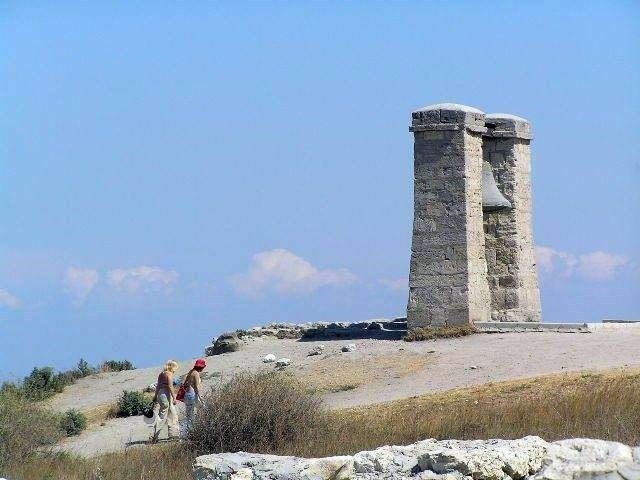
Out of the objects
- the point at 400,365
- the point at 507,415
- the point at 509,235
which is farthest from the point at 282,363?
the point at 507,415

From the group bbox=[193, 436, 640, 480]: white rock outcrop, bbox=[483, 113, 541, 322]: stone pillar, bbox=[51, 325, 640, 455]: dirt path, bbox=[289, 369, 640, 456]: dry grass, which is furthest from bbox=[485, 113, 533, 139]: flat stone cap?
bbox=[193, 436, 640, 480]: white rock outcrop

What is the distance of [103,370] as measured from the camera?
30594 mm

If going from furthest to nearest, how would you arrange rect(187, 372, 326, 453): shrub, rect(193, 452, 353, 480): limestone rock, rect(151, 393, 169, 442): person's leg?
1. rect(151, 393, 169, 442): person's leg
2. rect(187, 372, 326, 453): shrub
3. rect(193, 452, 353, 480): limestone rock

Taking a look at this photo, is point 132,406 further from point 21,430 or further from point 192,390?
point 21,430

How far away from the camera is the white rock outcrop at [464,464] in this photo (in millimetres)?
9070

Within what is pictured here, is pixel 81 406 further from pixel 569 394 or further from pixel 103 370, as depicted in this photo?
pixel 569 394

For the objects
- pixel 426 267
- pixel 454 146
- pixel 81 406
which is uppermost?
pixel 454 146

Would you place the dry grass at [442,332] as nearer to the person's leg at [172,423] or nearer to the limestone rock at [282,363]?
the limestone rock at [282,363]

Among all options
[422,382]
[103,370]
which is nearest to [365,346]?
[422,382]

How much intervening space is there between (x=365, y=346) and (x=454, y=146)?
484 centimetres

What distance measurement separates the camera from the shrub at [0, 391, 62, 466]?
1488cm

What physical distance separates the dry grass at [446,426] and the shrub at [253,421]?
0.18m

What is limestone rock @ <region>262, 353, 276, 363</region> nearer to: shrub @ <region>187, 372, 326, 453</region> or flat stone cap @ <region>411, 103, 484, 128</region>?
flat stone cap @ <region>411, 103, 484, 128</region>

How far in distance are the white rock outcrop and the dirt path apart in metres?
7.70
